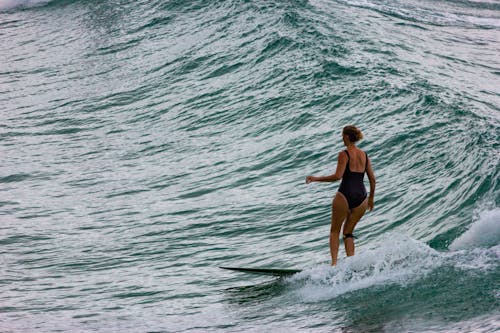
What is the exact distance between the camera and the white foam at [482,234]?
453 inches

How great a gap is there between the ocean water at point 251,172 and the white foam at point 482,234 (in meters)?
0.03

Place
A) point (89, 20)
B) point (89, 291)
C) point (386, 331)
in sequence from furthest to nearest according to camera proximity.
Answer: point (89, 20), point (89, 291), point (386, 331)

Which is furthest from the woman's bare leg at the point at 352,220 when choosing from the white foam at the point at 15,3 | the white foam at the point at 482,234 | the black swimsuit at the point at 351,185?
the white foam at the point at 15,3

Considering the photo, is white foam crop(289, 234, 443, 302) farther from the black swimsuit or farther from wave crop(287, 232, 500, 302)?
the black swimsuit

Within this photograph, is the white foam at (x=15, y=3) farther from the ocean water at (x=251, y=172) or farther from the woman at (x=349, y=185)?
the woman at (x=349, y=185)

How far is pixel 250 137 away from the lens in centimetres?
2273

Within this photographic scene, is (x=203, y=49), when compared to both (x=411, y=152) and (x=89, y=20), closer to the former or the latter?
(x=89, y=20)

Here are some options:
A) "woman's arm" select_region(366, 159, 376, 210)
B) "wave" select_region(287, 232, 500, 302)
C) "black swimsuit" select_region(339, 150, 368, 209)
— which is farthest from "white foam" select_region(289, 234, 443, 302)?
"black swimsuit" select_region(339, 150, 368, 209)

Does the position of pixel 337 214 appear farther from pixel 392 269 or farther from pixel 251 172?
pixel 251 172

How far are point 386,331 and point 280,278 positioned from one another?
3044 millimetres

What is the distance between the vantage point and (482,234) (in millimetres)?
11789

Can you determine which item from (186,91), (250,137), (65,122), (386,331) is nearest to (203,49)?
(186,91)

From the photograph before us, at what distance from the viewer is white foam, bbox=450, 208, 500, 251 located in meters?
11.5

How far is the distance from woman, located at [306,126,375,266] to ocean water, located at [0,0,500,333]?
0.50 meters
